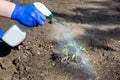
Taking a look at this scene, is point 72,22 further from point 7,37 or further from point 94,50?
point 7,37

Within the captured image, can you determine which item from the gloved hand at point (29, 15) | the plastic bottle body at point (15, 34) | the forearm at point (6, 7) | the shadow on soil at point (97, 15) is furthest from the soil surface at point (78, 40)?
the forearm at point (6, 7)

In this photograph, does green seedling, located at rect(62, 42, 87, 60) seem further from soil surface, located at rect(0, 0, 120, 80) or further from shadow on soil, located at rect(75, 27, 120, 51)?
shadow on soil, located at rect(75, 27, 120, 51)

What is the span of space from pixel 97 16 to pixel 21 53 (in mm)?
1980

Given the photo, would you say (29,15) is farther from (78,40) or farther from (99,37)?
(99,37)

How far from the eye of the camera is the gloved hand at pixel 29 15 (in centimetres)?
437

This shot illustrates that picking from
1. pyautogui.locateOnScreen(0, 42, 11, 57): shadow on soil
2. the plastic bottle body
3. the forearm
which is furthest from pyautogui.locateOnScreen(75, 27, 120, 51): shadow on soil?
the forearm

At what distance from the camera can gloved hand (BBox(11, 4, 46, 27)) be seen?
437 cm

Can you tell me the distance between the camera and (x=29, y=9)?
442 centimetres

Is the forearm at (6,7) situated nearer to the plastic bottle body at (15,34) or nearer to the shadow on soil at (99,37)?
the plastic bottle body at (15,34)

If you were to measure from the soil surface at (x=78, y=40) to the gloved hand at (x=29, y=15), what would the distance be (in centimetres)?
100

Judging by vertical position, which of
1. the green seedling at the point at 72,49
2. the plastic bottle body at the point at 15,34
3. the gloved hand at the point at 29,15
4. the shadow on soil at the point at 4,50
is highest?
the gloved hand at the point at 29,15

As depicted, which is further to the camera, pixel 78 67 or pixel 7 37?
pixel 78 67

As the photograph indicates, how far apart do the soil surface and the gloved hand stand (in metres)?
1.00

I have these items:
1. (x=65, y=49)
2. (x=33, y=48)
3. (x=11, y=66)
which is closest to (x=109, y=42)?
(x=65, y=49)
